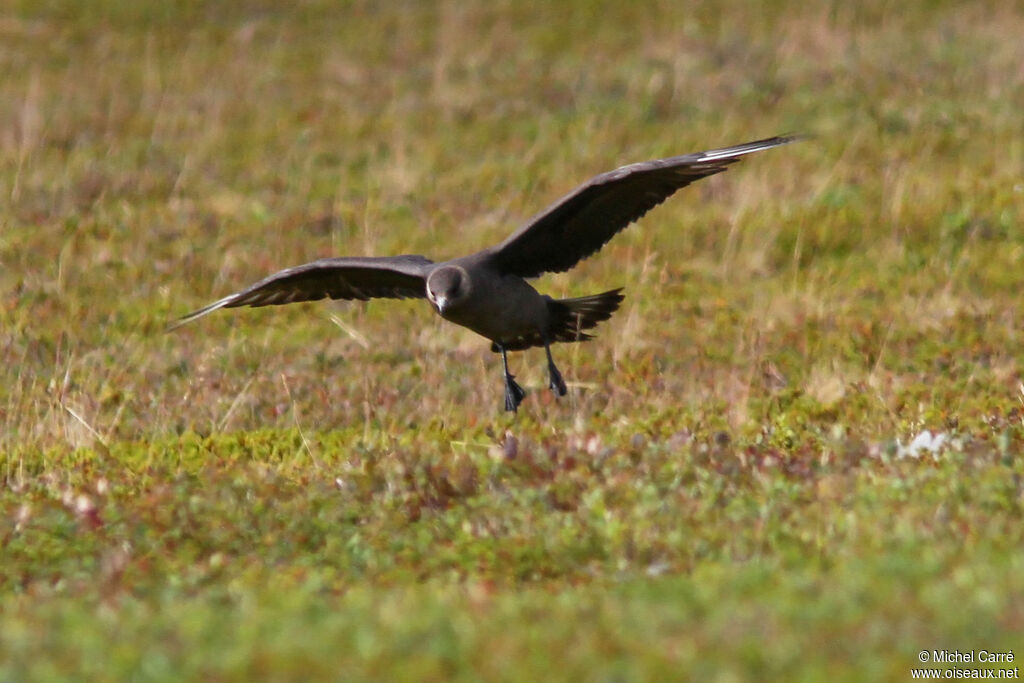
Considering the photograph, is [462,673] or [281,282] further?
[281,282]

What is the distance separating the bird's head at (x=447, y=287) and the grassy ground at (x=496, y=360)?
2.25ft

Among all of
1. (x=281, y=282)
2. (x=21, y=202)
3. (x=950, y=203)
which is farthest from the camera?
(x=21, y=202)

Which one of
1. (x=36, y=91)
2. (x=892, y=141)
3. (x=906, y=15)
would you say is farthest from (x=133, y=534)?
(x=906, y=15)

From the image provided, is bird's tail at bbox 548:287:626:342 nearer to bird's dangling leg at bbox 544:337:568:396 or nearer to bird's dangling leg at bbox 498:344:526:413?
bird's dangling leg at bbox 544:337:568:396

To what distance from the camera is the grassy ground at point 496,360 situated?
178 inches

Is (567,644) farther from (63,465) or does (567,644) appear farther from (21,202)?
(21,202)

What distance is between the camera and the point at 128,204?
43.5 feet

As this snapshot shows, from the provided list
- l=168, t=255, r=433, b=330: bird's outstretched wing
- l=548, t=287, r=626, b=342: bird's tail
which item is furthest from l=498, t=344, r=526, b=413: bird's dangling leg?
l=168, t=255, r=433, b=330: bird's outstretched wing

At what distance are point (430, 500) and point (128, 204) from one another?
7.49m

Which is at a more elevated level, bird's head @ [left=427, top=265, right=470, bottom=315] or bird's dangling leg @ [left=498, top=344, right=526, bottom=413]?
bird's head @ [left=427, top=265, right=470, bottom=315]

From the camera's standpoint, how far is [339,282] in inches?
346

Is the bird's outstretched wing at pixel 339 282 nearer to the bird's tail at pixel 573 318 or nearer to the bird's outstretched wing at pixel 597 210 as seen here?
the bird's outstretched wing at pixel 597 210

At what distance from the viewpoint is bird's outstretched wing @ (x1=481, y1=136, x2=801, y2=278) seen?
24.1 ft

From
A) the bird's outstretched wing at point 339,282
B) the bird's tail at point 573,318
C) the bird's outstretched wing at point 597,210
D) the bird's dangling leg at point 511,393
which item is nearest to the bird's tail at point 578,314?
the bird's tail at point 573,318
